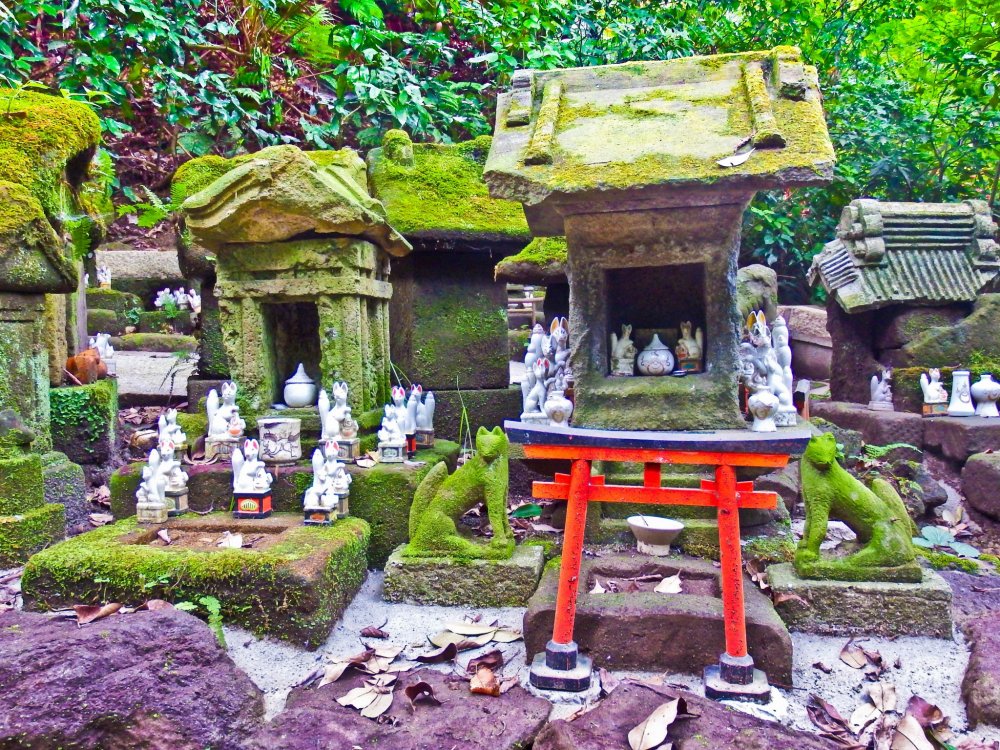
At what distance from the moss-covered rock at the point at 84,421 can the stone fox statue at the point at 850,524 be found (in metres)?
5.10

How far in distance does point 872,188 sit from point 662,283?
21.2ft

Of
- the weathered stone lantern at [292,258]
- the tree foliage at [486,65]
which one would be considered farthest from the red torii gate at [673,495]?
the tree foliage at [486,65]

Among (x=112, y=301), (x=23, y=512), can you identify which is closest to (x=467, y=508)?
(x=23, y=512)

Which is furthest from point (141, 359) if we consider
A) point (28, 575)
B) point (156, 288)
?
point (28, 575)

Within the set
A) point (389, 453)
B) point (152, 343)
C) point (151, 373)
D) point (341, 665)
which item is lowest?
point (341, 665)

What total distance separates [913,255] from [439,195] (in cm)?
482

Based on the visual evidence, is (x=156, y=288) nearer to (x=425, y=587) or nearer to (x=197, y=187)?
(x=197, y=187)

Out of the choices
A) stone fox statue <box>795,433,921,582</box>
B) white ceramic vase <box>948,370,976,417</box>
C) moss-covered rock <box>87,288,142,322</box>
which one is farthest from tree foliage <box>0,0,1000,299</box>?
stone fox statue <box>795,433,921,582</box>

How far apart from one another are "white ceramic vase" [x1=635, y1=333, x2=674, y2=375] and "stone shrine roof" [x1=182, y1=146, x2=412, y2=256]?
6.56ft

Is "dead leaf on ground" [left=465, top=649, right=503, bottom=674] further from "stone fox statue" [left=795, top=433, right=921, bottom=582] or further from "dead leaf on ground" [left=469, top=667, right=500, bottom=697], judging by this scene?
"stone fox statue" [left=795, top=433, right=921, bottom=582]

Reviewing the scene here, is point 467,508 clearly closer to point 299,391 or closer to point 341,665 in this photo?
point 341,665

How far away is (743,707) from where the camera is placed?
278 centimetres

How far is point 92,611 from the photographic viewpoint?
3301 mm

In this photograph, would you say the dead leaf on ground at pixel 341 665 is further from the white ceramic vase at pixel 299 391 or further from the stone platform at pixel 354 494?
the white ceramic vase at pixel 299 391
